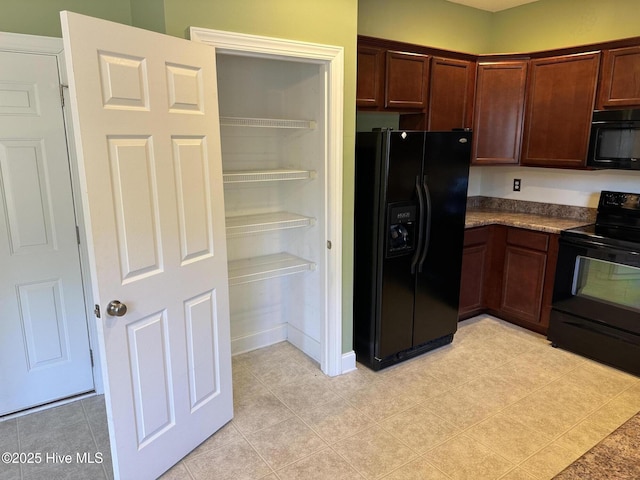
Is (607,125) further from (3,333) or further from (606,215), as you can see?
(3,333)

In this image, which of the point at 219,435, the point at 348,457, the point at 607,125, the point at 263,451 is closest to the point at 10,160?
the point at 219,435

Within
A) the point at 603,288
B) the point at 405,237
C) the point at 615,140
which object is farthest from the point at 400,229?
the point at 615,140

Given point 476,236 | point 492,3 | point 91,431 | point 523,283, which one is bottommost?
point 91,431

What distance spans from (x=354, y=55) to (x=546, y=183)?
2285mm

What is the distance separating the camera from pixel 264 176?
2723 millimetres

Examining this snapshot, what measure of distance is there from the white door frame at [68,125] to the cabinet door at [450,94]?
98.4 inches

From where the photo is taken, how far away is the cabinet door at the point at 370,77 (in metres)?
3.00

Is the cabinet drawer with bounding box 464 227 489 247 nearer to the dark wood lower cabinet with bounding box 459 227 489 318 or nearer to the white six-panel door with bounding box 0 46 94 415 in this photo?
the dark wood lower cabinet with bounding box 459 227 489 318

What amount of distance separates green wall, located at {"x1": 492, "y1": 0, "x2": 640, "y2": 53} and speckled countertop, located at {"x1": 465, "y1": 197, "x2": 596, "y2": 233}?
1348 millimetres

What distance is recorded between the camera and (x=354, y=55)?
8.71ft

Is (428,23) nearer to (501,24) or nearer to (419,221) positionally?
(501,24)

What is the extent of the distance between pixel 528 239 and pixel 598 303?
690 millimetres

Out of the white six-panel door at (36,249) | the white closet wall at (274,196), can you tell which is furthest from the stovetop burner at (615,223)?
the white six-panel door at (36,249)

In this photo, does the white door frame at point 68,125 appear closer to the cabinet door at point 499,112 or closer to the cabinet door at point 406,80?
the cabinet door at point 406,80
